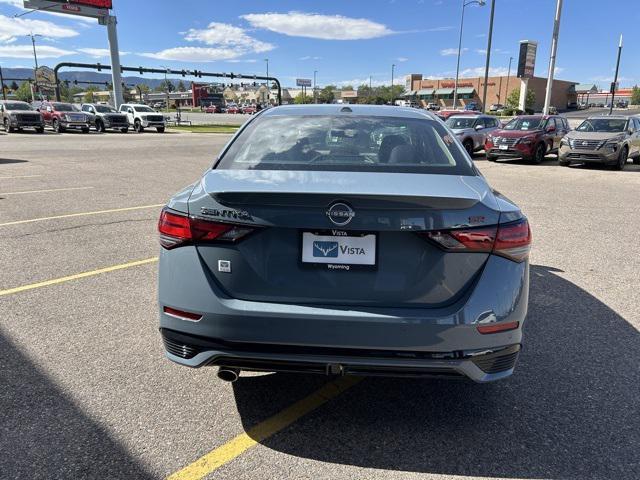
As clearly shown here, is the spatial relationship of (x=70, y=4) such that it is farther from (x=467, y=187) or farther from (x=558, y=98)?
(x=558, y=98)

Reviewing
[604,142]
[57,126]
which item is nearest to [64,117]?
[57,126]

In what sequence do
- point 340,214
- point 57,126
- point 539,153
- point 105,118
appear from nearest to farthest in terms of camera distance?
point 340,214
point 539,153
point 57,126
point 105,118

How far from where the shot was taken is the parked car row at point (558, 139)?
1599 cm

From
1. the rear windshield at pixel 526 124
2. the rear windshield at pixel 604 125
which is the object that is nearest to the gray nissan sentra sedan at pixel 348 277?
the rear windshield at pixel 604 125

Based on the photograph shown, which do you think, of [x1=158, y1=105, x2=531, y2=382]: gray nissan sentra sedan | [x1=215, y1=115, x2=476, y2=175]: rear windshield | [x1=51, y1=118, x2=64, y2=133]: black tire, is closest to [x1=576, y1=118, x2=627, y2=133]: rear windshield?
[x1=215, y1=115, x2=476, y2=175]: rear windshield

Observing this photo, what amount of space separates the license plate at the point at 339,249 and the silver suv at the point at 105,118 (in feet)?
121

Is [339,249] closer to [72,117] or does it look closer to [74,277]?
[74,277]

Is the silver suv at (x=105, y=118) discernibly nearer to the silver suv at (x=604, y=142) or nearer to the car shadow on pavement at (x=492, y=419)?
the silver suv at (x=604, y=142)

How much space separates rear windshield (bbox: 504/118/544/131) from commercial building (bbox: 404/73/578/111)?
340ft

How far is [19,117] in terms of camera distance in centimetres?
3116

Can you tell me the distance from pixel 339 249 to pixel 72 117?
3550 centimetres

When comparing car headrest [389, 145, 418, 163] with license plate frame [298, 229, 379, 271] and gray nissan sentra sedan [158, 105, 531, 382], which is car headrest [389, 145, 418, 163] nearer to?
gray nissan sentra sedan [158, 105, 531, 382]

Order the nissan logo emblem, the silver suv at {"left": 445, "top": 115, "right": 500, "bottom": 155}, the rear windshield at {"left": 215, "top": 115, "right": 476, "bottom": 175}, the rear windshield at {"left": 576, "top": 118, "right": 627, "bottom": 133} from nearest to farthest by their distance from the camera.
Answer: the nissan logo emblem
the rear windshield at {"left": 215, "top": 115, "right": 476, "bottom": 175}
the rear windshield at {"left": 576, "top": 118, "right": 627, "bottom": 133}
the silver suv at {"left": 445, "top": 115, "right": 500, "bottom": 155}

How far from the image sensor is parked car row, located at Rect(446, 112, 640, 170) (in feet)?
52.5
